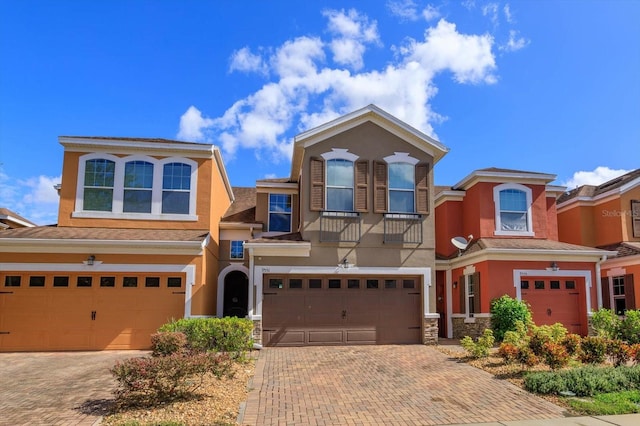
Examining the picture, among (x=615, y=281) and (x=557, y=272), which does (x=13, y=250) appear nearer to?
(x=557, y=272)

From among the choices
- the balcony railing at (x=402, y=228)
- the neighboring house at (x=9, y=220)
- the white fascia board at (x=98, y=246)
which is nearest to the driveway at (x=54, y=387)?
the white fascia board at (x=98, y=246)

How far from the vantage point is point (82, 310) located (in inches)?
577

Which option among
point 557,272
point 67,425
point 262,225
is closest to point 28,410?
point 67,425

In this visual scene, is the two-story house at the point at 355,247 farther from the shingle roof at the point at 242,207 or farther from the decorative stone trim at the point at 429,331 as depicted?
the shingle roof at the point at 242,207

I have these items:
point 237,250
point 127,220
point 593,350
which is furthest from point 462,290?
point 127,220

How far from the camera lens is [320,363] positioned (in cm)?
1223

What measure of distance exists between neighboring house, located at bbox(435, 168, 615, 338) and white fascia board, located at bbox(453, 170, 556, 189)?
36 mm

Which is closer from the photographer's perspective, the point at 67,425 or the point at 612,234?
the point at 67,425

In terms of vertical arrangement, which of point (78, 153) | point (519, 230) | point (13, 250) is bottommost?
point (13, 250)

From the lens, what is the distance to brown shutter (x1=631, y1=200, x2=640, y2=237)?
19.6 metres

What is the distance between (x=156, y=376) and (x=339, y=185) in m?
9.50

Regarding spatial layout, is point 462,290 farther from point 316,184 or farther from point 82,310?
point 82,310

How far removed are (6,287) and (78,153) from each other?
15.9 ft

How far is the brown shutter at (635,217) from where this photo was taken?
64.2ft
